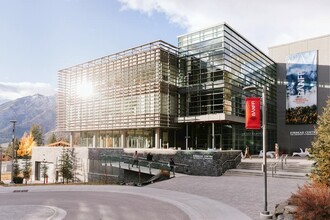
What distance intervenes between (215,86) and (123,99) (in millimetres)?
16236

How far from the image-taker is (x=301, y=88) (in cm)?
5966

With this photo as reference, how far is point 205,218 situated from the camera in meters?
14.6

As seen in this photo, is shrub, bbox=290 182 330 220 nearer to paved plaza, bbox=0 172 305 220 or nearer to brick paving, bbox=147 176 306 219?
brick paving, bbox=147 176 306 219

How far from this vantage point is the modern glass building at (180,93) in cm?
4628

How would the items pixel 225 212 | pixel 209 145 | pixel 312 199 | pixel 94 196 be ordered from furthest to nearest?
pixel 209 145 → pixel 94 196 → pixel 225 212 → pixel 312 199

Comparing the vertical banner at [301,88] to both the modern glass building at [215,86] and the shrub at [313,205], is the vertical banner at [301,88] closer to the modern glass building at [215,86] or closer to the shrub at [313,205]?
the modern glass building at [215,86]

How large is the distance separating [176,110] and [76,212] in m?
34.9

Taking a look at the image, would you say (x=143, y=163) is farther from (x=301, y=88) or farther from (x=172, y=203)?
(x=301, y=88)

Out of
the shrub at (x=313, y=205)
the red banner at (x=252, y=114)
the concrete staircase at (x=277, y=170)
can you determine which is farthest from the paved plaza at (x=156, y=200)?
the red banner at (x=252, y=114)

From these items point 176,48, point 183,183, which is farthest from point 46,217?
point 176,48

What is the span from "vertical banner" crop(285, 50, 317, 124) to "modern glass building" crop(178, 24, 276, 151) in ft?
34.8

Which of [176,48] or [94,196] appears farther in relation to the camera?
[176,48]

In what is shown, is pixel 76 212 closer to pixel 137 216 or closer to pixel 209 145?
pixel 137 216

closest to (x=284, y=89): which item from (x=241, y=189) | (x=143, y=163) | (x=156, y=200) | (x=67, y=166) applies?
(x=143, y=163)
